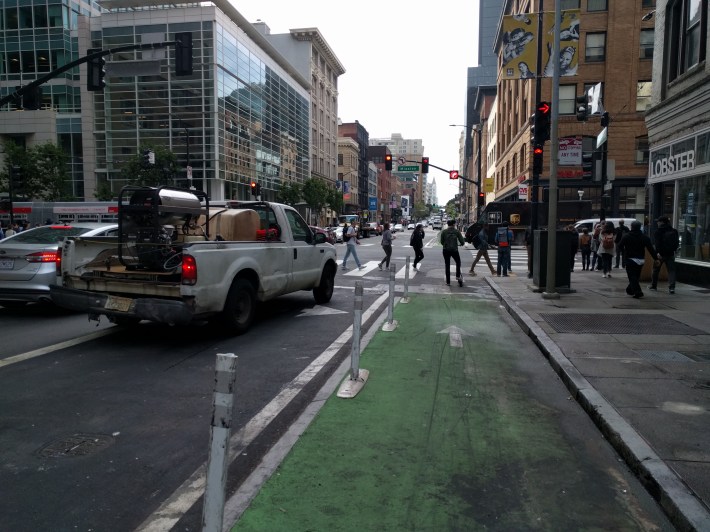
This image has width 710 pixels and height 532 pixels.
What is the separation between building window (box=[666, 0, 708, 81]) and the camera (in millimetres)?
13492

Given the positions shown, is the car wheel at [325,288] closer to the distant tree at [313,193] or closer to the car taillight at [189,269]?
the car taillight at [189,269]

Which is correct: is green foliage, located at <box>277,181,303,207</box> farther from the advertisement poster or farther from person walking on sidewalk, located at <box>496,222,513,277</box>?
person walking on sidewalk, located at <box>496,222,513,277</box>

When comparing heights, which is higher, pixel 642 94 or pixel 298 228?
pixel 642 94

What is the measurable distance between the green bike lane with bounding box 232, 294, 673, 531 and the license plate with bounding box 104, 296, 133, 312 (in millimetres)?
3125

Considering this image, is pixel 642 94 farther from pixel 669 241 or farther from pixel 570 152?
pixel 669 241

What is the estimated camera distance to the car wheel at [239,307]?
7590 millimetres

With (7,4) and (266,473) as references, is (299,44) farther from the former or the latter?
(266,473)

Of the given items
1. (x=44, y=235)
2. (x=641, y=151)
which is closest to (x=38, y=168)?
(x=44, y=235)

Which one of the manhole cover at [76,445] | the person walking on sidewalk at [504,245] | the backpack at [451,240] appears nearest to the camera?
the manhole cover at [76,445]

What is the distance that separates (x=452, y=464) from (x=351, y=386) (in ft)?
5.98

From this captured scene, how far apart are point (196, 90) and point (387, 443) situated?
4373 centimetres

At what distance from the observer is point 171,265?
7387 millimetres

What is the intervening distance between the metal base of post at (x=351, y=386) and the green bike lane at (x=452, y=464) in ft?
0.22

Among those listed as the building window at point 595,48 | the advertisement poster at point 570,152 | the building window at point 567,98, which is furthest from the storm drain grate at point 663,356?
the building window at point 595,48
